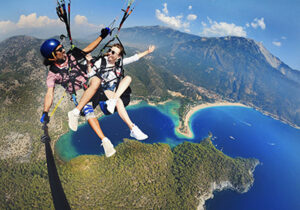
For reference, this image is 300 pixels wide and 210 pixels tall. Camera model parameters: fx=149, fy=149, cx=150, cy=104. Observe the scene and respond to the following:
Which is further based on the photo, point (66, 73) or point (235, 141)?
point (235, 141)

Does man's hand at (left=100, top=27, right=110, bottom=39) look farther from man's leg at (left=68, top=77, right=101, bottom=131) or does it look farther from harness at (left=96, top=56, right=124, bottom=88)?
man's leg at (left=68, top=77, right=101, bottom=131)

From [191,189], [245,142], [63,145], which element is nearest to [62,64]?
[191,189]

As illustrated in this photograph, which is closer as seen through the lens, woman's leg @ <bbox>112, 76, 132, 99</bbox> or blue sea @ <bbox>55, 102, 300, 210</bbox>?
woman's leg @ <bbox>112, 76, 132, 99</bbox>

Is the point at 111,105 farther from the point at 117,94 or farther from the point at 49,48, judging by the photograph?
the point at 49,48

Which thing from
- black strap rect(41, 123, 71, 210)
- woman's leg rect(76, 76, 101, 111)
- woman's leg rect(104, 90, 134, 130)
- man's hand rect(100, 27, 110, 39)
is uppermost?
man's hand rect(100, 27, 110, 39)

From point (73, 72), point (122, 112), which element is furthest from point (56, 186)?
point (73, 72)

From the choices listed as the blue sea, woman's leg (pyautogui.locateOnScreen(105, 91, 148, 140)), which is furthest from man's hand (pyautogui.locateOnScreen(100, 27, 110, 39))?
the blue sea

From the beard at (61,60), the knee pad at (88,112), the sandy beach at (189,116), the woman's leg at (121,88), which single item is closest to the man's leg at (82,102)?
the knee pad at (88,112)
